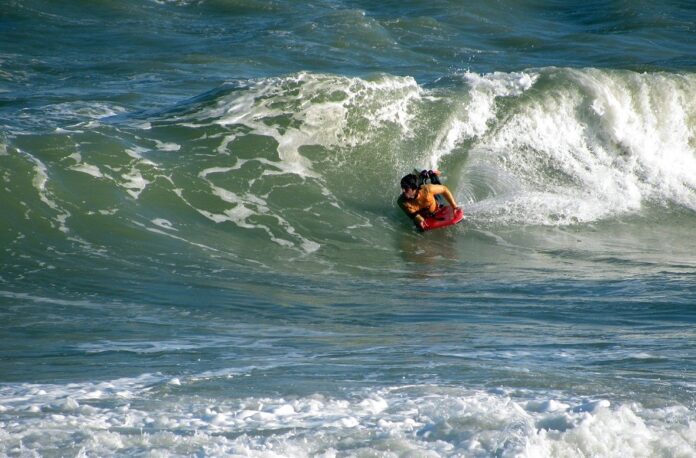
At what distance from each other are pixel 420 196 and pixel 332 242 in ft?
4.66

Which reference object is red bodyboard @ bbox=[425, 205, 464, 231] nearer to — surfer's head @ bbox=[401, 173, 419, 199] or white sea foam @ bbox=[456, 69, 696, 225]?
surfer's head @ bbox=[401, 173, 419, 199]

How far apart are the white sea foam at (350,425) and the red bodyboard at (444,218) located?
6986 mm

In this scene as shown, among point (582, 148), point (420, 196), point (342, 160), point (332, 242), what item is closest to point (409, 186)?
point (420, 196)

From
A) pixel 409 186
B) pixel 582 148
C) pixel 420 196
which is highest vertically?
pixel 582 148

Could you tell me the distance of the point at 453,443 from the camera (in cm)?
436

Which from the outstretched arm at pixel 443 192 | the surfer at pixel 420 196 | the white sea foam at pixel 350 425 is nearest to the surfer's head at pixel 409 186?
the surfer at pixel 420 196

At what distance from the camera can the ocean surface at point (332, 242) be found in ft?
15.4

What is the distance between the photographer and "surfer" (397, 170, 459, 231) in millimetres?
11922

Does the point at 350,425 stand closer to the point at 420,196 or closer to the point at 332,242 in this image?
the point at 332,242

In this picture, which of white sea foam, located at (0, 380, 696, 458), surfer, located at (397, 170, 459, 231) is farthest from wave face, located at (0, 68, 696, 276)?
white sea foam, located at (0, 380, 696, 458)

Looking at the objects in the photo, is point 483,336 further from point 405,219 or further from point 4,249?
point 405,219

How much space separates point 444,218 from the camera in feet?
39.5

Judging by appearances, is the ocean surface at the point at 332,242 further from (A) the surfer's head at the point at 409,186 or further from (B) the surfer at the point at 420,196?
(A) the surfer's head at the point at 409,186

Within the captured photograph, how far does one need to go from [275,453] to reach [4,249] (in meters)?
5.95
